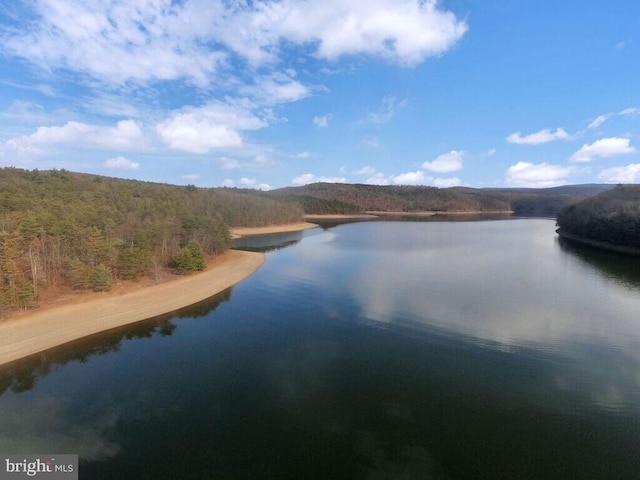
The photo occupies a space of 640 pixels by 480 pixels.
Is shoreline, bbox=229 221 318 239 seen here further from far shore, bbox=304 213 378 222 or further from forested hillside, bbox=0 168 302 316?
far shore, bbox=304 213 378 222

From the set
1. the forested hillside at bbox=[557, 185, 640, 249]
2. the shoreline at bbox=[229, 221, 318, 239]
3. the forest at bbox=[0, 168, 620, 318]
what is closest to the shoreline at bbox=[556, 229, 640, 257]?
the forested hillside at bbox=[557, 185, 640, 249]

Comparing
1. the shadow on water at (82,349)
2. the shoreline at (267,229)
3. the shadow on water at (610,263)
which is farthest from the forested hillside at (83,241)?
the shadow on water at (610,263)

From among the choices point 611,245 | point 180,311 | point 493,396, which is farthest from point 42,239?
point 611,245

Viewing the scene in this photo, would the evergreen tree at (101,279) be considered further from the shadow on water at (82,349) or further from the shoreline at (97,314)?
the shadow on water at (82,349)

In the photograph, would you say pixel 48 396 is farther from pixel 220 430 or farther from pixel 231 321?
pixel 231 321

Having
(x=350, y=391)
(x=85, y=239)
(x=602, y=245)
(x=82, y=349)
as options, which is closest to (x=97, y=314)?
(x=82, y=349)
